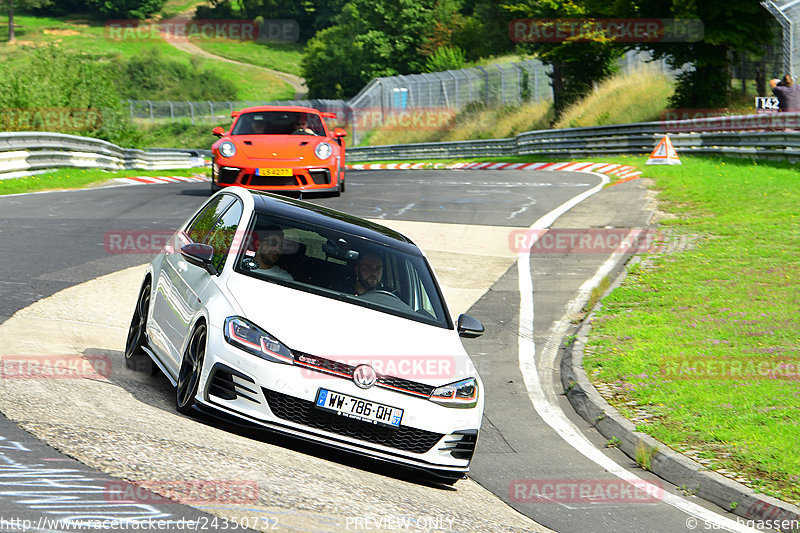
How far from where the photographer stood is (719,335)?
10320 mm

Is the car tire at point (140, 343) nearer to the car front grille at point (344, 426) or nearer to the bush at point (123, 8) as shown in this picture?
the car front grille at point (344, 426)

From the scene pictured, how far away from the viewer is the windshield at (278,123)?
18781mm

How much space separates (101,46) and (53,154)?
9462 cm

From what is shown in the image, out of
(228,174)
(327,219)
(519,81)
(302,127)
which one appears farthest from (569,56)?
(327,219)

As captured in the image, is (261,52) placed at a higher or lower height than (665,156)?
higher

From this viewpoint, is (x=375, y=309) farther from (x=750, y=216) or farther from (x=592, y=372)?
(x=750, y=216)

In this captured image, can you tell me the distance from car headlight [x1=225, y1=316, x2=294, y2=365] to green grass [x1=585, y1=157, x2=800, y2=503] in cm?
325

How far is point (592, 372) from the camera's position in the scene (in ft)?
31.7

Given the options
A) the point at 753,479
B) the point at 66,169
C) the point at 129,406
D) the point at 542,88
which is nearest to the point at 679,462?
the point at 753,479

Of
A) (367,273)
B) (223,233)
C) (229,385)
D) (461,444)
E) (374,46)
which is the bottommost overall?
(461,444)

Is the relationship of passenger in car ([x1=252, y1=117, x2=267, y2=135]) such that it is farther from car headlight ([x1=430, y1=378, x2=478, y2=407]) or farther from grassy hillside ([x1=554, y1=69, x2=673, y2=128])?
grassy hillside ([x1=554, y1=69, x2=673, y2=128])

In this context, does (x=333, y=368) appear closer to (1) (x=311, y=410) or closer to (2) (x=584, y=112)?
(1) (x=311, y=410)

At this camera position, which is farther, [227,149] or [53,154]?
[53,154]

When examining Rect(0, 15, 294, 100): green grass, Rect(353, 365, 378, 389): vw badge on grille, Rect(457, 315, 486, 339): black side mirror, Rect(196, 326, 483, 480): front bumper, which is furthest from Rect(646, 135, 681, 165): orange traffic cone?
Rect(0, 15, 294, 100): green grass
